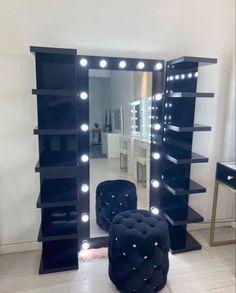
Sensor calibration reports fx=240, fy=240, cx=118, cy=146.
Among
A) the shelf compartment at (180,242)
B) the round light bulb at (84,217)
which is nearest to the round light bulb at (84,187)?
the round light bulb at (84,217)

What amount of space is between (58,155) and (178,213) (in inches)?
48.0

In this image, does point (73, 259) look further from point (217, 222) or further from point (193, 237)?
point (217, 222)

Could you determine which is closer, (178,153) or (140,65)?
(140,65)

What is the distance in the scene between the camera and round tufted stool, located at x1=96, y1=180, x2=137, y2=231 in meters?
2.16

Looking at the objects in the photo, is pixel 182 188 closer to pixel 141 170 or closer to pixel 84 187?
pixel 141 170

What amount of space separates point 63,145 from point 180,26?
146 centimetres

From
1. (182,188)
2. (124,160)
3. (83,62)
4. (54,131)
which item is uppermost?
(83,62)

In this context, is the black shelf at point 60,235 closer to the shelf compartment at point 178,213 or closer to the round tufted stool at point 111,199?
the round tufted stool at point 111,199

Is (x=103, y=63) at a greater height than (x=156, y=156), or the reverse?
(x=103, y=63)

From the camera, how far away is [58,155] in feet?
6.31

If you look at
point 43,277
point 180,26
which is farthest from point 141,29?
point 43,277

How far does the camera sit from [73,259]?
77.6 inches

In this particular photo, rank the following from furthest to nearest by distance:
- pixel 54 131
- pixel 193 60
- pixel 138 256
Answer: pixel 193 60
pixel 54 131
pixel 138 256

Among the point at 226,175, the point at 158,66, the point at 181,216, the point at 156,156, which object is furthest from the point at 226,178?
the point at 158,66
